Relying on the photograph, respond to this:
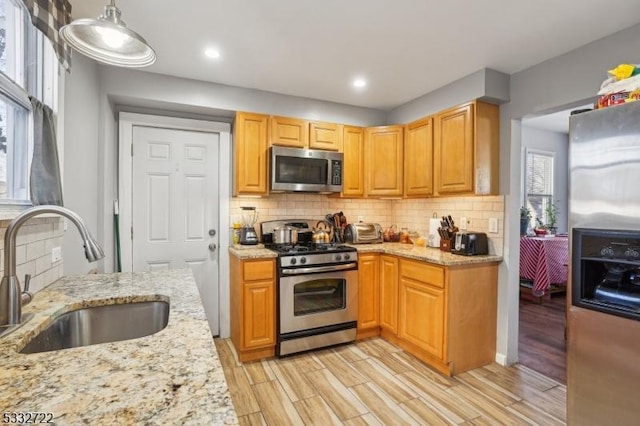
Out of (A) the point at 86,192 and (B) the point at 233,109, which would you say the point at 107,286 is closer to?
(A) the point at 86,192

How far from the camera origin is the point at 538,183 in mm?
5508

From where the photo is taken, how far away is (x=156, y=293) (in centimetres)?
144

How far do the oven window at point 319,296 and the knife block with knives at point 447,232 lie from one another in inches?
39.4

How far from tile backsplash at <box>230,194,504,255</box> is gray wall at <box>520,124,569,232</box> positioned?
2938 mm

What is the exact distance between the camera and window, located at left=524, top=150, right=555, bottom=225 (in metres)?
5.40

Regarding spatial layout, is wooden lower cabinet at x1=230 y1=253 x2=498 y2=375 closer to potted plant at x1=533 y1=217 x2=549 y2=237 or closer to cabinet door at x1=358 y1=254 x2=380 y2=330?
cabinet door at x1=358 y1=254 x2=380 y2=330

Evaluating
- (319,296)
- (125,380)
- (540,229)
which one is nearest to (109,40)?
(125,380)

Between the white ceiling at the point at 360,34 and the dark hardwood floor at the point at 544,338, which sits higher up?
the white ceiling at the point at 360,34

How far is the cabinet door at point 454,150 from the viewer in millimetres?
2729

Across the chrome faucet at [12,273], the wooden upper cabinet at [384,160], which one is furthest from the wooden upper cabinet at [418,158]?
the chrome faucet at [12,273]

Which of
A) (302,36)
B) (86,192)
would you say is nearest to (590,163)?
(302,36)

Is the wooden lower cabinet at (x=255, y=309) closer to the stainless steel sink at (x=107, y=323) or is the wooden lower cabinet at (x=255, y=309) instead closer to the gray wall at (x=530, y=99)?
the stainless steel sink at (x=107, y=323)

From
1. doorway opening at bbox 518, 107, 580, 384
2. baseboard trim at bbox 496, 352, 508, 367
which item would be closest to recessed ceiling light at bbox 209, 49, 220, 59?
doorway opening at bbox 518, 107, 580, 384

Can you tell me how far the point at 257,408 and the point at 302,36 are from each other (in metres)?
2.52
